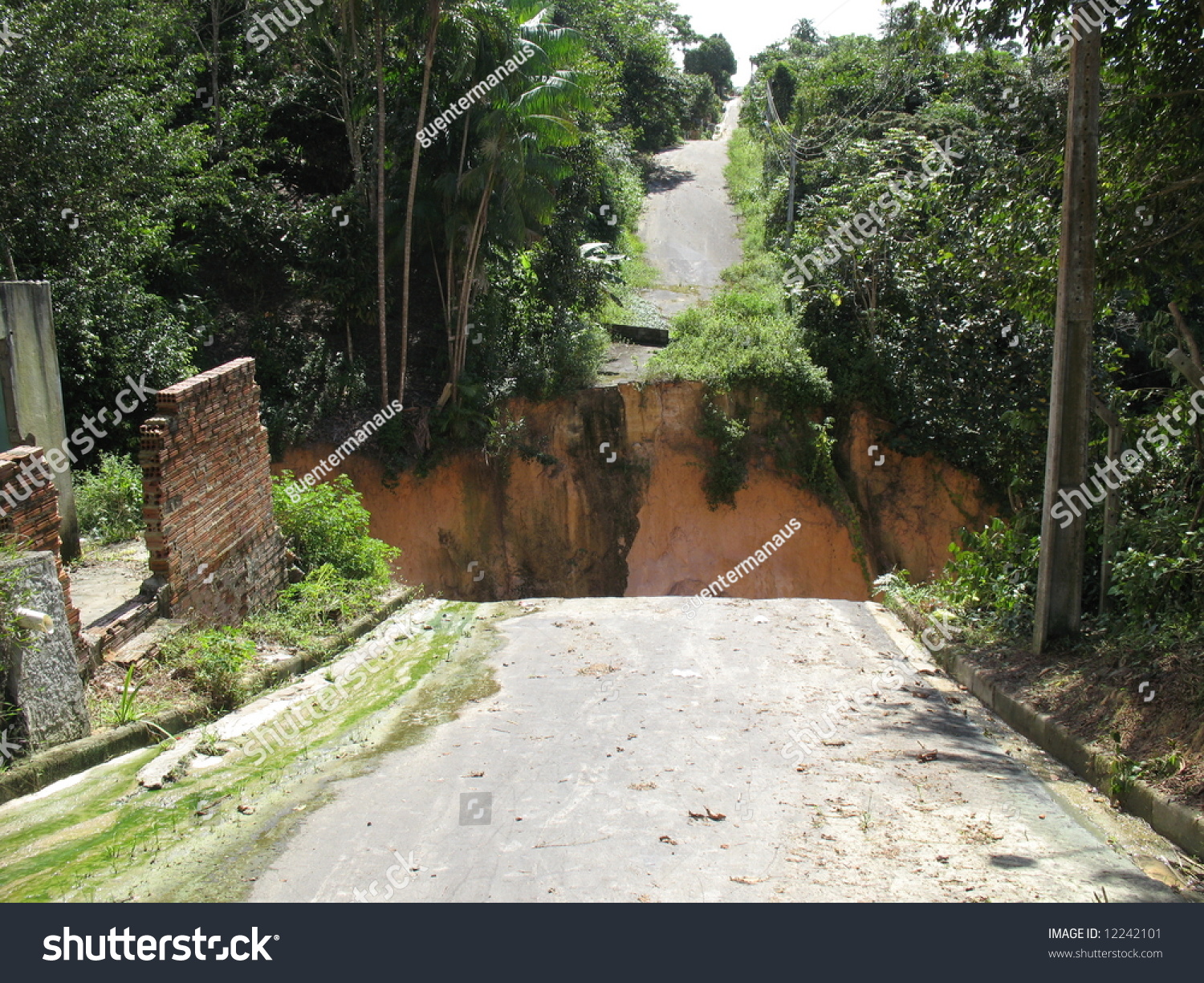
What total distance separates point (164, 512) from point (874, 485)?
14485 millimetres

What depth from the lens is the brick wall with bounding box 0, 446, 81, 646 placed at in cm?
597

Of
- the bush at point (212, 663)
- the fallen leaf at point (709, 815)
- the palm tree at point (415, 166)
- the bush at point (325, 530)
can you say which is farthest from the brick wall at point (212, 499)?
the palm tree at point (415, 166)

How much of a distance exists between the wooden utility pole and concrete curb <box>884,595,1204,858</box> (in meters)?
0.64

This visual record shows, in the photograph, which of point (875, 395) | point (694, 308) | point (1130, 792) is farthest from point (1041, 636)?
point (694, 308)

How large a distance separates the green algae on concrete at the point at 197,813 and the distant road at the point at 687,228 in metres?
16.7

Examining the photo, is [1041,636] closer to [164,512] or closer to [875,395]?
[164,512]

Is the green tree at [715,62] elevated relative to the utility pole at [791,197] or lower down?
elevated

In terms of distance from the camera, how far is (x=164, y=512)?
7.52 m

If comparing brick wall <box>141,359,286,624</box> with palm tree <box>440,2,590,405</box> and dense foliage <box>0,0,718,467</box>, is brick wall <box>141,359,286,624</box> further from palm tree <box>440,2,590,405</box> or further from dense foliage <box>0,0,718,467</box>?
palm tree <box>440,2,590,405</box>

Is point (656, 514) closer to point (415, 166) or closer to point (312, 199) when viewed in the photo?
point (415, 166)

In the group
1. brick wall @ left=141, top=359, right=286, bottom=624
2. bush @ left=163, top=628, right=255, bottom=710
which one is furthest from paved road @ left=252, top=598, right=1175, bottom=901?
brick wall @ left=141, top=359, right=286, bottom=624

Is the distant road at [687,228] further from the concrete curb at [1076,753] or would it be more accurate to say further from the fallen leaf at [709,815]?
the fallen leaf at [709,815]

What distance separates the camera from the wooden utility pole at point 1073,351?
693 centimetres

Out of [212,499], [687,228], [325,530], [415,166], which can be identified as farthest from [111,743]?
[687,228]
